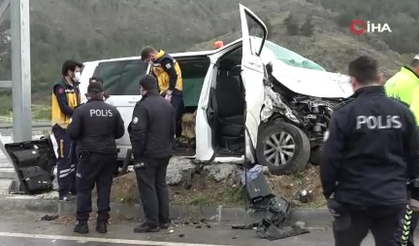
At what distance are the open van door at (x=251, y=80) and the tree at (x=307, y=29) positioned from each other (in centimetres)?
5601

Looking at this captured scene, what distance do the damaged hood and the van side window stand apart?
6.31 feet

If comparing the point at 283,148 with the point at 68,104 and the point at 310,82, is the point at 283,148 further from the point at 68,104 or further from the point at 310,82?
the point at 68,104

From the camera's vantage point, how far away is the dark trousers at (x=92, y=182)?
6895mm

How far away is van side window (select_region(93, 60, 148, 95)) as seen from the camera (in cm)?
878

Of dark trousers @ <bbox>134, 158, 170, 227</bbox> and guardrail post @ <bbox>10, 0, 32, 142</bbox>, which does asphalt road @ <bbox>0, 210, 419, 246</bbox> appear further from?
guardrail post @ <bbox>10, 0, 32, 142</bbox>

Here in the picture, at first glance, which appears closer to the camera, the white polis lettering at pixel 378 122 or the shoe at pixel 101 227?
the white polis lettering at pixel 378 122

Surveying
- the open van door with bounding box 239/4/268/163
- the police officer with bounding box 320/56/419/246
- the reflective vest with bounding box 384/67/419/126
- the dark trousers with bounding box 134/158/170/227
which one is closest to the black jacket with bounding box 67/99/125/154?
the dark trousers with bounding box 134/158/170/227

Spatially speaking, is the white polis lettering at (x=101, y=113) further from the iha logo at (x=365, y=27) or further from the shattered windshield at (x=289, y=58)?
the iha logo at (x=365, y=27)

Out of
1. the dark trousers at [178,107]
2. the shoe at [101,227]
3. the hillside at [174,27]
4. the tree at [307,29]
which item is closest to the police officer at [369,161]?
the shoe at [101,227]

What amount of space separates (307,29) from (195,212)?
58595 mm

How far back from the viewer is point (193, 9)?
84375mm

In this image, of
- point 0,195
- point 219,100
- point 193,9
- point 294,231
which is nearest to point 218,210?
point 294,231

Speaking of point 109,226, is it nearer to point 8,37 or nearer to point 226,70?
point 226,70

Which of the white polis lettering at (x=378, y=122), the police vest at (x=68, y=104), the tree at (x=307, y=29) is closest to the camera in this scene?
the white polis lettering at (x=378, y=122)
